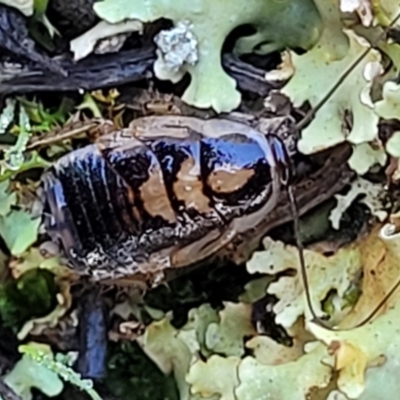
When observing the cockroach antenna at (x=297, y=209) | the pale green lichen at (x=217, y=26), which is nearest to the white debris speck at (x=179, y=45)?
the pale green lichen at (x=217, y=26)

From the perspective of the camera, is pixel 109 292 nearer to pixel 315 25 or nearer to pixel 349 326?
pixel 349 326

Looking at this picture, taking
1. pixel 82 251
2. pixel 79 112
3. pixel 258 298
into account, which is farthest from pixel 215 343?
pixel 79 112

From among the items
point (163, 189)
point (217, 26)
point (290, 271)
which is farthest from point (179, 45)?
point (290, 271)

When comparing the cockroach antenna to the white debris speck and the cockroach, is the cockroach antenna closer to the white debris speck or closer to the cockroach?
the cockroach

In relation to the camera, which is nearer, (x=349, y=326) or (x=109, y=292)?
(x=349, y=326)

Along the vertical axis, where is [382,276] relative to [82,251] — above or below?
above

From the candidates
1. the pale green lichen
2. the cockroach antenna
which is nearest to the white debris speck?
the pale green lichen

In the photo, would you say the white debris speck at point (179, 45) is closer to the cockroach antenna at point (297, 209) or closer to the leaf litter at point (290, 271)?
the leaf litter at point (290, 271)
